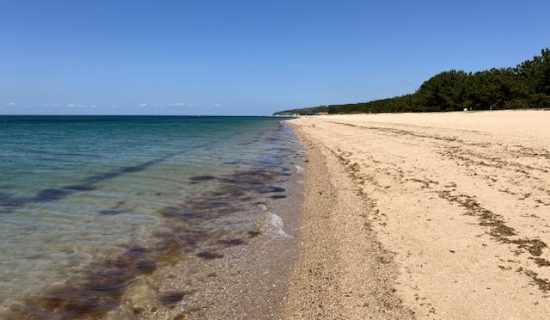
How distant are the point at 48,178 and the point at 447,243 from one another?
1622 centimetres

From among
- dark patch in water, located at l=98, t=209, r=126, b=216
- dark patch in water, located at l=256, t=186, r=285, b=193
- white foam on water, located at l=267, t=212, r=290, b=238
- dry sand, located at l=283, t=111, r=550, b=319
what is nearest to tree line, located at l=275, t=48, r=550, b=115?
dry sand, located at l=283, t=111, r=550, b=319

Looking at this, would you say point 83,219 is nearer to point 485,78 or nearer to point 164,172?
point 164,172

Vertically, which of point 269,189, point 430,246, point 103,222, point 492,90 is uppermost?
point 492,90

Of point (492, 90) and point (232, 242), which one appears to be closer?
point (232, 242)

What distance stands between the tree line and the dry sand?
5306 centimetres

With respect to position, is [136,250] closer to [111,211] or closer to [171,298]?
[171,298]

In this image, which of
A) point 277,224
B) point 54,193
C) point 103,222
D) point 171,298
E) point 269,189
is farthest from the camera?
point 269,189

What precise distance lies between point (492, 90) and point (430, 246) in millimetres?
71891

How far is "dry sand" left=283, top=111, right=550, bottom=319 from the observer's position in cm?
543

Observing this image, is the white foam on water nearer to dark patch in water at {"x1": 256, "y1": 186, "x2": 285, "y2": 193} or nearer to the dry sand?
the dry sand

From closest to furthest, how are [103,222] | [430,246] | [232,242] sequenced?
[430,246] < [232,242] < [103,222]

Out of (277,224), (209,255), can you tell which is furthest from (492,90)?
A: (209,255)

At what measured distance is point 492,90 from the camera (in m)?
68.7

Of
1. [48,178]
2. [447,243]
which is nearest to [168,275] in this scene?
[447,243]
